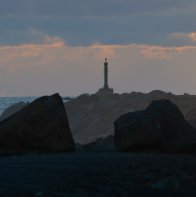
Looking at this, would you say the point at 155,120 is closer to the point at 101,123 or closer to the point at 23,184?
the point at 23,184

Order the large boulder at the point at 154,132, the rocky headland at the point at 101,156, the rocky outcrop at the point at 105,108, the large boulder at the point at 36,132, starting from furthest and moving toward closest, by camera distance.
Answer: the rocky outcrop at the point at 105,108, the large boulder at the point at 36,132, the large boulder at the point at 154,132, the rocky headland at the point at 101,156

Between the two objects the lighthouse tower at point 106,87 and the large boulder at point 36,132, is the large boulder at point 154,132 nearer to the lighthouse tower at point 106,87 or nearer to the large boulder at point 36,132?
the large boulder at point 36,132

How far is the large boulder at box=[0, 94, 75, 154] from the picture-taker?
21953 millimetres

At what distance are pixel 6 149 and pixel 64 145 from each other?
2.02 meters

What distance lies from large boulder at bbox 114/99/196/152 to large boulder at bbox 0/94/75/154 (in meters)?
1.95

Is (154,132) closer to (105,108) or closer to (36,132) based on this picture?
(36,132)

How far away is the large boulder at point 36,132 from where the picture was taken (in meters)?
22.0

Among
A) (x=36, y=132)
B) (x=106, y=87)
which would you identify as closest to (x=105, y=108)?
(x=106, y=87)

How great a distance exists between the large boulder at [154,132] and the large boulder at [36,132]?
195 centimetres

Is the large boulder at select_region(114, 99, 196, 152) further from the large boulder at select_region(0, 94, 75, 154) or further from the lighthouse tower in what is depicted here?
the lighthouse tower

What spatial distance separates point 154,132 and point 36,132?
4129 millimetres

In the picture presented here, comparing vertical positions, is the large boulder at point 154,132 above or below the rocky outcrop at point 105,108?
above

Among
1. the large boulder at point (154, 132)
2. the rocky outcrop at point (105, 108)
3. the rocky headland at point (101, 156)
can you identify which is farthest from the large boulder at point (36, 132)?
the rocky outcrop at point (105, 108)

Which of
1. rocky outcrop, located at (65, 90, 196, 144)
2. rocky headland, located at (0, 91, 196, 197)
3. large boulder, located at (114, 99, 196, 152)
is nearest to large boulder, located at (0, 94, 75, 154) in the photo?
rocky headland, located at (0, 91, 196, 197)
